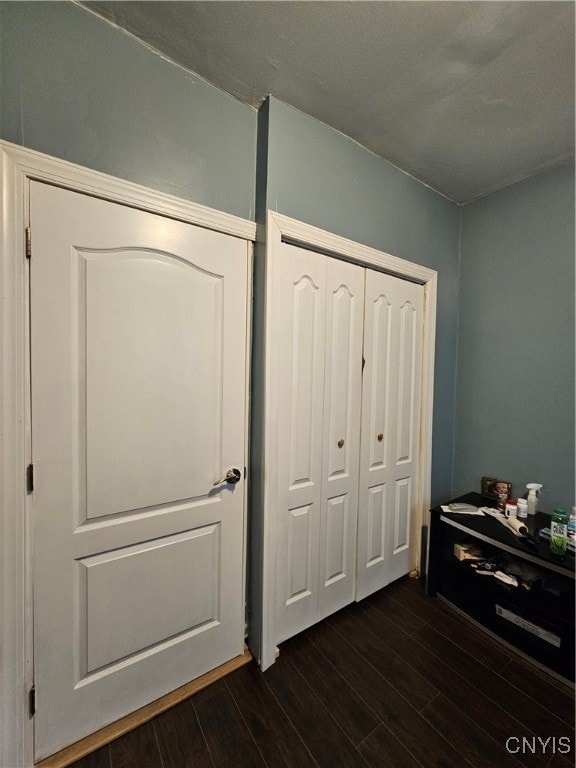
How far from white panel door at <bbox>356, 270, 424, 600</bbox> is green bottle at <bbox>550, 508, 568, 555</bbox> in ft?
2.38

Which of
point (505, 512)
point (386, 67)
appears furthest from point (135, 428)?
point (505, 512)

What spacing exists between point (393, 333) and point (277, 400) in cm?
94

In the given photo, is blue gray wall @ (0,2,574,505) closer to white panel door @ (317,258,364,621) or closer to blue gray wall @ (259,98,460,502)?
blue gray wall @ (259,98,460,502)

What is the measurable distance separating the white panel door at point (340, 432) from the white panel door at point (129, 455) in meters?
0.47

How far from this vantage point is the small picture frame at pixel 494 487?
1.91 metres

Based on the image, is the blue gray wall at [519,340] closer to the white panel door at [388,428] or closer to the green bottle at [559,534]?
the green bottle at [559,534]

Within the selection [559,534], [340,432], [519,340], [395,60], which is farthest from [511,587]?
[395,60]

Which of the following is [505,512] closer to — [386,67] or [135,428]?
[135,428]

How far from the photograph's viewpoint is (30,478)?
0.97 m

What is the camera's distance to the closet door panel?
141cm

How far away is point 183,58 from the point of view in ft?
3.85

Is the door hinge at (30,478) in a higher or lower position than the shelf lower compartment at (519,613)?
higher

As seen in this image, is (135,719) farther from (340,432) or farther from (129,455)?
(340,432)

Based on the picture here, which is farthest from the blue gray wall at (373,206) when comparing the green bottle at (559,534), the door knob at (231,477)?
the door knob at (231,477)
